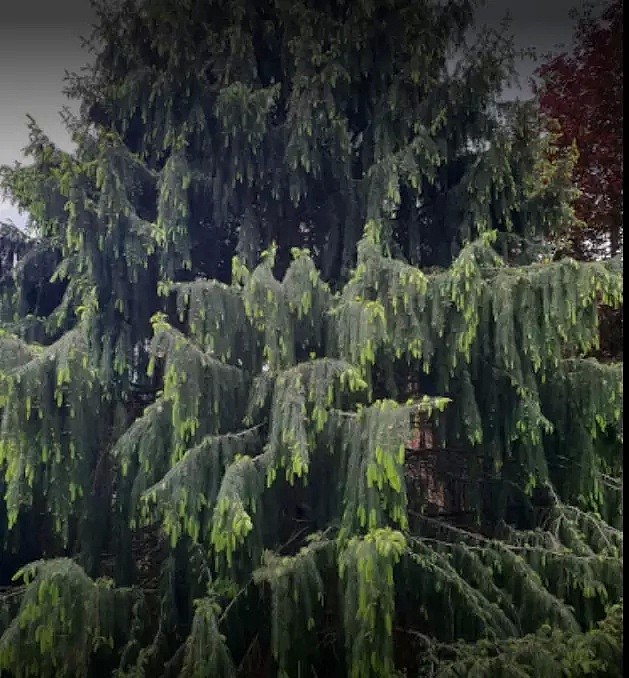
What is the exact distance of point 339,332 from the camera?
1.95m

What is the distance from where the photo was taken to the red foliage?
5.53ft

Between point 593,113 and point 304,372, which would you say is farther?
point 593,113

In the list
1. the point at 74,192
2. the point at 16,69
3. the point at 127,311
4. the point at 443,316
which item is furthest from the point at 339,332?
the point at 16,69

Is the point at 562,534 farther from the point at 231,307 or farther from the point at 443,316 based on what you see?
the point at 231,307

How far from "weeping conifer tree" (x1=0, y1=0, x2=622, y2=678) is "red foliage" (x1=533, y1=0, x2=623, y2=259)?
120 mm

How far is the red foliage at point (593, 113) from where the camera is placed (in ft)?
5.53

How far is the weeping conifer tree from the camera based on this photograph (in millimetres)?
1737

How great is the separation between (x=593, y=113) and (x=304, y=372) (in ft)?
4.35

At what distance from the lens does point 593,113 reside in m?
2.13

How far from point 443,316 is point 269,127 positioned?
0.98 metres

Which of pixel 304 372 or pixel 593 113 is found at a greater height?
pixel 593 113

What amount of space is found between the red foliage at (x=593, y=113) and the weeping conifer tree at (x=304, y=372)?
0.12 meters

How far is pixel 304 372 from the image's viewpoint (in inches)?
72.8

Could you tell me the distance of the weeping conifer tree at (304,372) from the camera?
5.70 ft
